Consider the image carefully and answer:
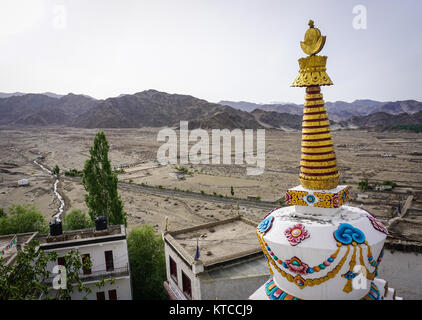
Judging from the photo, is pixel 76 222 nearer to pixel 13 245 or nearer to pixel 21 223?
pixel 21 223

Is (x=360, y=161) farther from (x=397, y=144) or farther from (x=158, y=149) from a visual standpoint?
(x=158, y=149)

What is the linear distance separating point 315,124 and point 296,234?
3.40 metres

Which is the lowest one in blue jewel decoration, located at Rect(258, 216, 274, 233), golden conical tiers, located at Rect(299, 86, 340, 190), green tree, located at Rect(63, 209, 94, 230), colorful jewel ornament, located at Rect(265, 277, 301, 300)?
green tree, located at Rect(63, 209, 94, 230)

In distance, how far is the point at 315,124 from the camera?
31.8 ft

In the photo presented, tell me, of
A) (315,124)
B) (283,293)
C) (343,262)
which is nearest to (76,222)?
(283,293)

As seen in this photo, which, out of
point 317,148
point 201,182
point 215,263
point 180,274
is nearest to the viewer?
point 317,148

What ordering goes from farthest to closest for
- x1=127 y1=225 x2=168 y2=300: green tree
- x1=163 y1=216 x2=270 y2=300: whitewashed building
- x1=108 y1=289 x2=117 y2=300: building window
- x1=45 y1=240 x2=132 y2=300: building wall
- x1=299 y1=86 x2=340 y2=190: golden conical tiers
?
x1=127 y1=225 x2=168 y2=300: green tree < x1=108 y1=289 x2=117 y2=300: building window < x1=45 y1=240 x2=132 y2=300: building wall < x1=163 y1=216 x2=270 y2=300: whitewashed building < x1=299 y1=86 x2=340 y2=190: golden conical tiers

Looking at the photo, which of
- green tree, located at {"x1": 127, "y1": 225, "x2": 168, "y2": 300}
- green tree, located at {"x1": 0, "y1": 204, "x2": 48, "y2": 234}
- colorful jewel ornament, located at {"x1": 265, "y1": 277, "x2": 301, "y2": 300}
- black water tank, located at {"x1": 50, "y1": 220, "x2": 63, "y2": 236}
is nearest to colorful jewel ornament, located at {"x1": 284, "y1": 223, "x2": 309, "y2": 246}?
colorful jewel ornament, located at {"x1": 265, "y1": 277, "x2": 301, "y2": 300}

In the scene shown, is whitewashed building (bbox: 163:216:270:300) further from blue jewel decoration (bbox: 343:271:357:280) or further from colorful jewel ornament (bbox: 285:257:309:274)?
blue jewel decoration (bbox: 343:271:357:280)

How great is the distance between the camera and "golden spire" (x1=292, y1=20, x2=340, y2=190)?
31.2 ft

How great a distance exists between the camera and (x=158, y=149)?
108 metres
